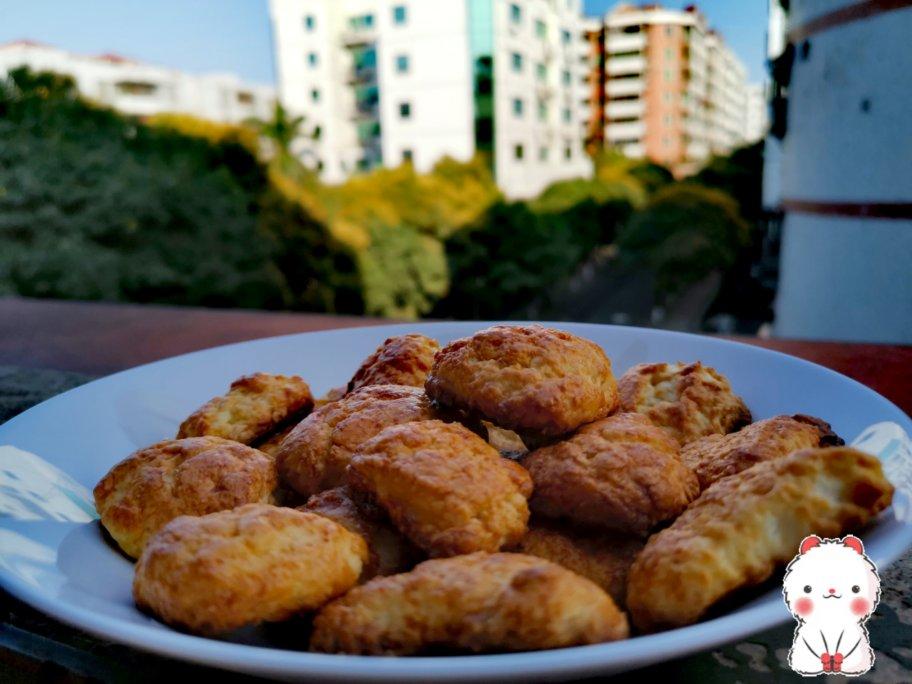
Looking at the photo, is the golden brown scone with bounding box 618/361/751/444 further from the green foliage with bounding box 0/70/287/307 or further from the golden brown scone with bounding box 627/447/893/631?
the green foliage with bounding box 0/70/287/307

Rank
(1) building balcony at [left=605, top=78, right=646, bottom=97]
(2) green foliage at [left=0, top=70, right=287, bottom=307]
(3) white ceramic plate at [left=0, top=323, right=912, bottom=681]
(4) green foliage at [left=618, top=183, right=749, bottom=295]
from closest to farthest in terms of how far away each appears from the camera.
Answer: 1. (3) white ceramic plate at [left=0, top=323, right=912, bottom=681]
2. (2) green foliage at [left=0, top=70, right=287, bottom=307]
3. (4) green foliage at [left=618, top=183, right=749, bottom=295]
4. (1) building balcony at [left=605, top=78, right=646, bottom=97]

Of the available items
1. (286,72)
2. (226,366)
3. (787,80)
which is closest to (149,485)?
(226,366)

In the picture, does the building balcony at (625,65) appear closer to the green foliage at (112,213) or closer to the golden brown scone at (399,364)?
the green foliage at (112,213)

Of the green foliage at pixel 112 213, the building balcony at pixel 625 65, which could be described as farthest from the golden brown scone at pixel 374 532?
the building balcony at pixel 625 65

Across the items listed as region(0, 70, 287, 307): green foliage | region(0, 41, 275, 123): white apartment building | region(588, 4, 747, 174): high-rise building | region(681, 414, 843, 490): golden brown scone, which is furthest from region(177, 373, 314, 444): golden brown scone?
region(588, 4, 747, 174): high-rise building

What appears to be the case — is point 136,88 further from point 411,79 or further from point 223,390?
point 223,390

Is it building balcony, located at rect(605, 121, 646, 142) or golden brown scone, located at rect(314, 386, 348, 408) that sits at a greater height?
golden brown scone, located at rect(314, 386, 348, 408)

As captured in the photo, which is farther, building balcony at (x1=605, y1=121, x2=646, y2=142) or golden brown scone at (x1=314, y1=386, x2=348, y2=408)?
building balcony at (x1=605, y1=121, x2=646, y2=142)

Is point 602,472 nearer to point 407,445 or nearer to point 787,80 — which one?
point 407,445
